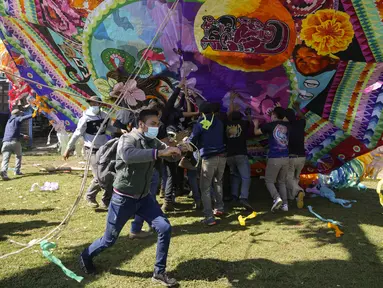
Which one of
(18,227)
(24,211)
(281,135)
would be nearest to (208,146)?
(281,135)

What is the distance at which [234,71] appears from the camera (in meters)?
5.79

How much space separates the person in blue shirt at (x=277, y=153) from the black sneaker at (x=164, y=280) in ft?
9.72

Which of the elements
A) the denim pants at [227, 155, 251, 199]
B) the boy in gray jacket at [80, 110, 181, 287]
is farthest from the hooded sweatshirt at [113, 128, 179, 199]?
the denim pants at [227, 155, 251, 199]

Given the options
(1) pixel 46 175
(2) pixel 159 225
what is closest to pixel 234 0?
Result: (2) pixel 159 225

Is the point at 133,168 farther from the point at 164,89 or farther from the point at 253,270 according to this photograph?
the point at 164,89

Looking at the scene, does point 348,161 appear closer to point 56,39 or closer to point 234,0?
point 234,0

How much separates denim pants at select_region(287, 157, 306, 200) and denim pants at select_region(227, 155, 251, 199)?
81 centimetres

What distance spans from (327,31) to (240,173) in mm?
2661

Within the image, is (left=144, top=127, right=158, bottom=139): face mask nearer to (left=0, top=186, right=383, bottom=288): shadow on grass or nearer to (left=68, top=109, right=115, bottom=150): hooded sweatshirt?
(left=0, top=186, right=383, bottom=288): shadow on grass

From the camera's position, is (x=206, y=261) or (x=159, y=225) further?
(x=206, y=261)

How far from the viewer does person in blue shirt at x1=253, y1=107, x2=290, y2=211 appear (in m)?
6.16

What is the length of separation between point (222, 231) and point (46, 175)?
19.7 feet

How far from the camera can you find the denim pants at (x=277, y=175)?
20.8ft

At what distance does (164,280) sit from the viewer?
3.66 meters
